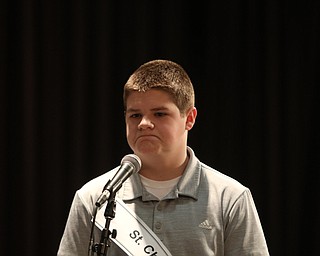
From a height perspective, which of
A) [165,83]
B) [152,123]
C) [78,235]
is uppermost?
[165,83]

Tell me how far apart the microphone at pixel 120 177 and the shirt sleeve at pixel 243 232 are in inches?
16.8

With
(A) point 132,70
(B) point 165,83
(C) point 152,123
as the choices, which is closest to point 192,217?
(C) point 152,123

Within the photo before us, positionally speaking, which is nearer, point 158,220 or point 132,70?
point 158,220

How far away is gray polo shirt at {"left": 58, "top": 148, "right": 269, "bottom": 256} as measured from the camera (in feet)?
6.18

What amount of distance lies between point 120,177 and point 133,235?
14.2 inches

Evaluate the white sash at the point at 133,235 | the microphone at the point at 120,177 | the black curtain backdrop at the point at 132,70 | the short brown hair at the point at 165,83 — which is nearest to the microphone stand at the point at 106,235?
the microphone at the point at 120,177

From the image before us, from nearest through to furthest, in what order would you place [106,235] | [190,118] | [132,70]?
[106,235]
[190,118]
[132,70]

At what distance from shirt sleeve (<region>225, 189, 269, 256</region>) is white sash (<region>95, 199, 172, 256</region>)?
205 millimetres

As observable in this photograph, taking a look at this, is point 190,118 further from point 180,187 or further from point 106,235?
Answer: point 106,235

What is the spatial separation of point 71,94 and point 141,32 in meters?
0.45

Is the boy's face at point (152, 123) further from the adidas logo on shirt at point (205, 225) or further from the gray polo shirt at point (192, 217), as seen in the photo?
the adidas logo on shirt at point (205, 225)

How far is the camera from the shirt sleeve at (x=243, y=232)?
1880 millimetres

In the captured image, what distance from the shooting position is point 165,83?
6.40ft

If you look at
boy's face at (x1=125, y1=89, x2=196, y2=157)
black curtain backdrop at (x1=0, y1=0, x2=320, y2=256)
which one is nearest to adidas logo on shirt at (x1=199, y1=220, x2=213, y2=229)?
boy's face at (x1=125, y1=89, x2=196, y2=157)
